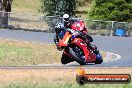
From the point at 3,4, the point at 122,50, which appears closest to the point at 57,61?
the point at 122,50

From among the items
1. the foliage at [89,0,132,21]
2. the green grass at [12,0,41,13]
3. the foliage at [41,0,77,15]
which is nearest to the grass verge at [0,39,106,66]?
the foliage at [89,0,132,21]

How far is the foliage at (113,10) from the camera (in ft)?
Answer: 164

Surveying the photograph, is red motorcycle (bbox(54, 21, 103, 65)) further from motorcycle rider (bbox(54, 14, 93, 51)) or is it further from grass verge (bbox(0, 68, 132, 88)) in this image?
grass verge (bbox(0, 68, 132, 88))

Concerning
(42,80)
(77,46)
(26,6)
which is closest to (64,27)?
(77,46)

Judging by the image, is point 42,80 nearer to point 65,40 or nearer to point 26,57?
point 65,40

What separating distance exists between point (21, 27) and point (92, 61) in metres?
45.9

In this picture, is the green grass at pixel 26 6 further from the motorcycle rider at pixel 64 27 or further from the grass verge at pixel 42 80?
the motorcycle rider at pixel 64 27

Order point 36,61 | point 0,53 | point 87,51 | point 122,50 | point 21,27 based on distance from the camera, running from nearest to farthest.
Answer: point 87,51 < point 36,61 < point 0,53 < point 122,50 < point 21,27

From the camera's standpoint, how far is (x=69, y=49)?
7.71 metres

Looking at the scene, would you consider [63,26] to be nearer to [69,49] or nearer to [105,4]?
[69,49]

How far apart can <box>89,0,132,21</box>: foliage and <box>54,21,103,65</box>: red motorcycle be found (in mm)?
42620

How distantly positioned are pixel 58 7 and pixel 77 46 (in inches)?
1871

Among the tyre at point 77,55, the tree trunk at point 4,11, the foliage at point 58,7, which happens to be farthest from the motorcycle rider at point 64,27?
the foliage at point 58,7

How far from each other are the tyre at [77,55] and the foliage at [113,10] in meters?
42.6
